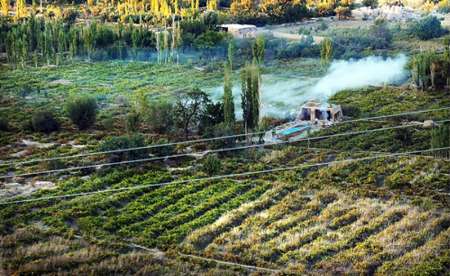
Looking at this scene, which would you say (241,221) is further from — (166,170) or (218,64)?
(218,64)

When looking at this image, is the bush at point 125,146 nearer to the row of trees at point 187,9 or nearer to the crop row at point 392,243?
the crop row at point 392,243

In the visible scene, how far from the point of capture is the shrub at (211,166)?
18.2 m

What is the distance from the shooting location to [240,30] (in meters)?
39.8

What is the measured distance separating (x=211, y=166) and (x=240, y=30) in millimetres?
22747

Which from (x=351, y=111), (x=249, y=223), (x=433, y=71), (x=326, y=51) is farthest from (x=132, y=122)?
(x=326, y=51)

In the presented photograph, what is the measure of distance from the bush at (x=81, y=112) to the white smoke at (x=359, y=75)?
863cm

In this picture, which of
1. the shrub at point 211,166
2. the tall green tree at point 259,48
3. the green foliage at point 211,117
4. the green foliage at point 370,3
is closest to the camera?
the shrub at point 211,166

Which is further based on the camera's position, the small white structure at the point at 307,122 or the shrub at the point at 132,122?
the shrub at the point at 132,122

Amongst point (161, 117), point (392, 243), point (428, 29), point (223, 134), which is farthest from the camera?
point (428, 29)

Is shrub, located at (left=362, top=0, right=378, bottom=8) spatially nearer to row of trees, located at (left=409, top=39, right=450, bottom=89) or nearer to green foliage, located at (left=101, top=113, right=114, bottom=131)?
row of trees, located at (left=409, top=39, right=450, bottom=89)

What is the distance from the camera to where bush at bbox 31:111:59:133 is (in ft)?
73.5

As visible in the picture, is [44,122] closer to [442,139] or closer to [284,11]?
[442,139]

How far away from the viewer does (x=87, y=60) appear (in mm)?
34875

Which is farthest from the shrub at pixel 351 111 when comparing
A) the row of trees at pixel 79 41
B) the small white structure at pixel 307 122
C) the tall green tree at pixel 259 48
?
the row of trees at pixel 79 41
